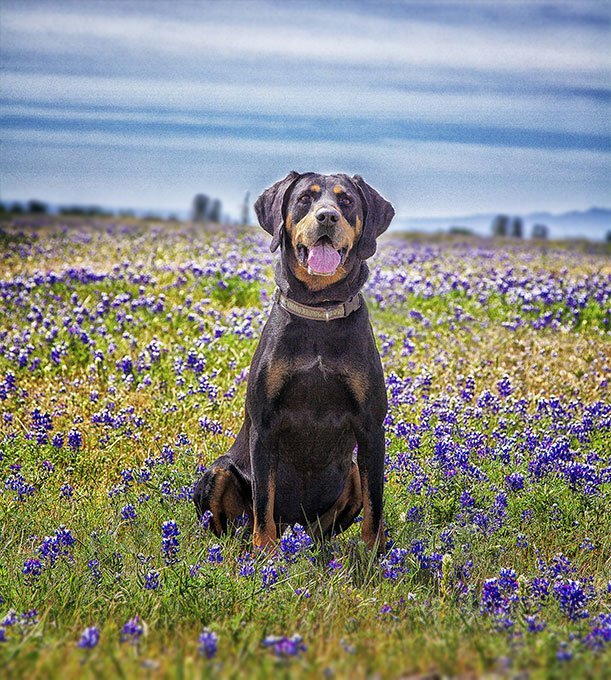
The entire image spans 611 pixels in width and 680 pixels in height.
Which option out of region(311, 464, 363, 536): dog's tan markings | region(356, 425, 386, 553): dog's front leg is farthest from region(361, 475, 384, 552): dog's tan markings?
region(311, 464, 363, 536): dog's tan markings

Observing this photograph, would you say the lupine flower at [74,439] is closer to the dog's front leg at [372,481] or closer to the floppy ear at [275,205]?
the floppy ear at [275,205]

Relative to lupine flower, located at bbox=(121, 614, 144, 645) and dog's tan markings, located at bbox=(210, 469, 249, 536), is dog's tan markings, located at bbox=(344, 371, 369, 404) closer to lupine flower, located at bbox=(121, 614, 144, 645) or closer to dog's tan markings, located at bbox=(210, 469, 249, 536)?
dog's tan markings, located at bbox=(210, 469, 249, 536)

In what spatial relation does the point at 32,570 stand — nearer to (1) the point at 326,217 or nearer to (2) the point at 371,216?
(1) the point at 326,217

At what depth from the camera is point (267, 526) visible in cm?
481

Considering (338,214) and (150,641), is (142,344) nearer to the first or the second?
(338,214)

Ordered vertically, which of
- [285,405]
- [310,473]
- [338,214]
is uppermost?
[338,214]

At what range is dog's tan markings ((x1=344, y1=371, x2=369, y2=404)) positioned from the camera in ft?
15.5

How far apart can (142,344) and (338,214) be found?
422 centimetres

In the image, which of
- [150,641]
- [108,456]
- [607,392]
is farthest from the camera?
[607,392]

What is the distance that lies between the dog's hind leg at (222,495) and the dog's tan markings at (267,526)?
0.38 metres

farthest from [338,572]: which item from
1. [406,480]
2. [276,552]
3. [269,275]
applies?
[269,275]

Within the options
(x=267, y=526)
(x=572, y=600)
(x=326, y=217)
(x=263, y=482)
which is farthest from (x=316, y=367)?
(x=572, y=600)

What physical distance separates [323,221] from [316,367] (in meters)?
0.78

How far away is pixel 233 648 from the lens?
287 cm
